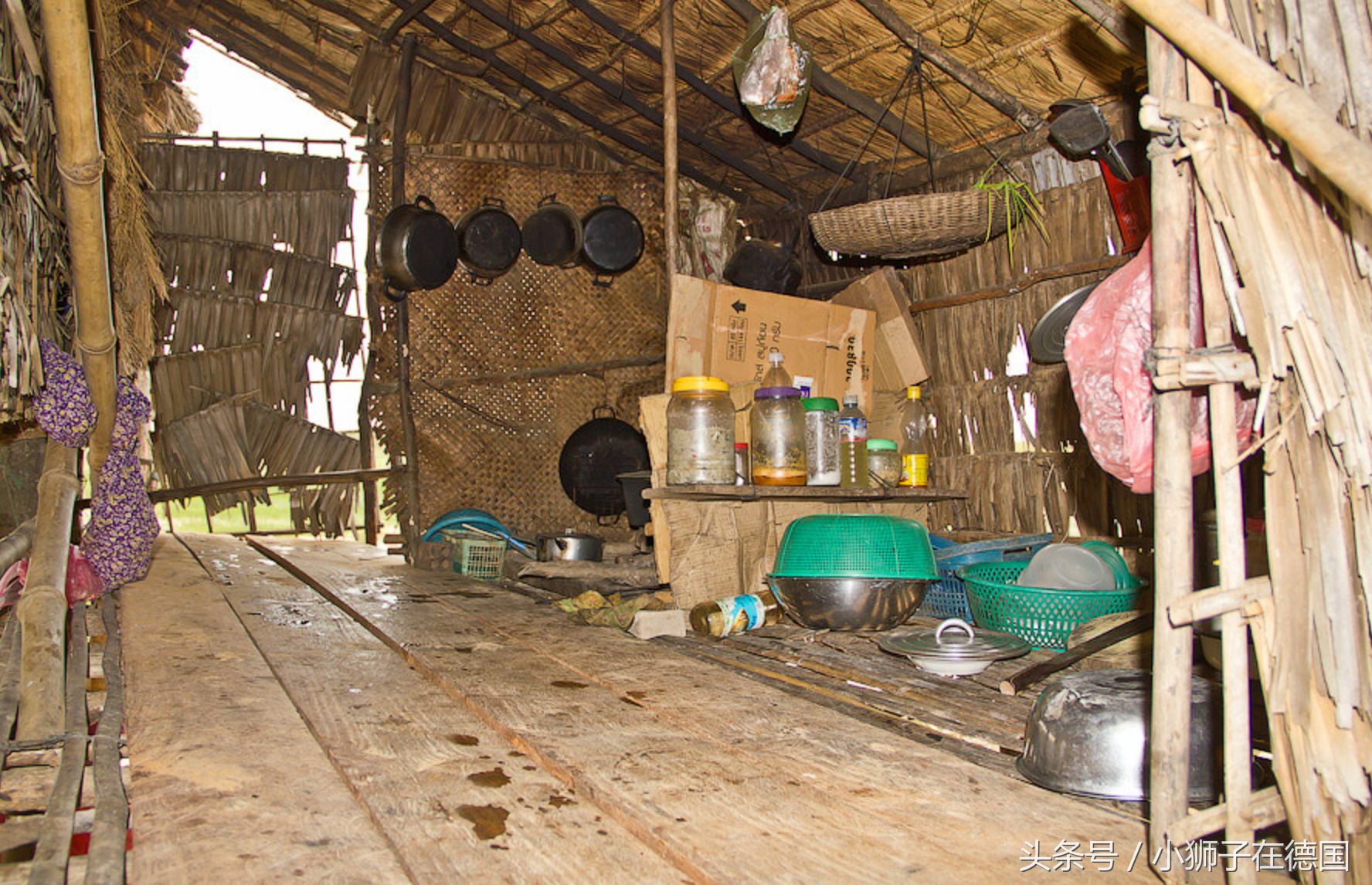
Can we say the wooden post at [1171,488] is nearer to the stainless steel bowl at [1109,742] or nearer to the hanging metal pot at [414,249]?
the stainless steel bowl at [1109,742]

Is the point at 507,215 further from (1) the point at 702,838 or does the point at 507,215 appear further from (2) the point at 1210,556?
(1) the point at 702,838

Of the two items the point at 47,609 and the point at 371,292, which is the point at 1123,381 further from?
the point at 371,292

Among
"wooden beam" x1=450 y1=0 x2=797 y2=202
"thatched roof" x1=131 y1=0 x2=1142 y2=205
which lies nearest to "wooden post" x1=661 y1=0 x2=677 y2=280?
"thatched roof" x1=131 y1=0 x2=1142 y2=205

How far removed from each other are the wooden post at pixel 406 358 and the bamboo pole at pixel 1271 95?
17.6 feet

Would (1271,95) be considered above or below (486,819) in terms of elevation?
above

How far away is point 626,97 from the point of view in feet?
18.2

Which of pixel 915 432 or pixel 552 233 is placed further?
pixel 552 233

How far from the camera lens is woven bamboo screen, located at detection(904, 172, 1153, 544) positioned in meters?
3.94

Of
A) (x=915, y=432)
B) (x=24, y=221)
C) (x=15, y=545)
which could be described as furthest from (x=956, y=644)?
(x=24, y=221)

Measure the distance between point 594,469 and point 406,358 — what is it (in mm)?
1464

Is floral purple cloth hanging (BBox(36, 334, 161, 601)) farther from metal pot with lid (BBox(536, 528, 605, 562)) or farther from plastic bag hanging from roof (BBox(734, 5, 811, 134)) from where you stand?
plastic bag hanging from roof (BBox(734, 5, 811, 134))

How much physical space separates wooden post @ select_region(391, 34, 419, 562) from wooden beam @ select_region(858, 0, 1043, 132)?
3.28 metres

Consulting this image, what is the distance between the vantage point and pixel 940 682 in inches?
94.0

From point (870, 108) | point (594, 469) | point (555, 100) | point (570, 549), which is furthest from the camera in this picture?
point (594, 469)
